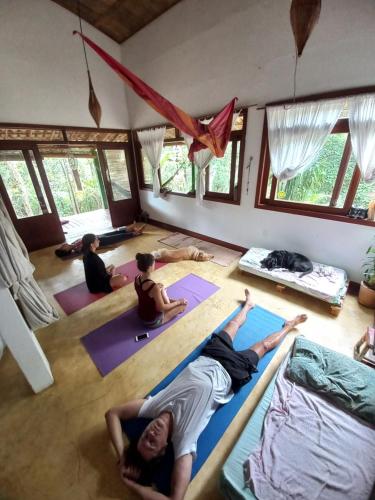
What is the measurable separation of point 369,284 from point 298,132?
1.97 metres

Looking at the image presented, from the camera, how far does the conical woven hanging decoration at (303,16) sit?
108 centimetres

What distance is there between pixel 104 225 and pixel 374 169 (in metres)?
5.24

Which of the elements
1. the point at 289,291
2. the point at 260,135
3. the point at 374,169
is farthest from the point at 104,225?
the point at 374,169

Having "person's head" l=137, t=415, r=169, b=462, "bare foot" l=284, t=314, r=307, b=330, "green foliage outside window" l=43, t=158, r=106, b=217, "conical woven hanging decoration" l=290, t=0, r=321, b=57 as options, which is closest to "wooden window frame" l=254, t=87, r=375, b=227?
"bare foot" l=284, t=314, r=307, b=330

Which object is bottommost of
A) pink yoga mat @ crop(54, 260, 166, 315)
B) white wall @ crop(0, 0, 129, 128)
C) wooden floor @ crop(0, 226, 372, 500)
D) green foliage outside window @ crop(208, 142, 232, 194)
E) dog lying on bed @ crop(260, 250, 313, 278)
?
wooden floor @ crop(0, 226, 372, 500)

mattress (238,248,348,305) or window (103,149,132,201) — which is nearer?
mattress (238,248,348,305)

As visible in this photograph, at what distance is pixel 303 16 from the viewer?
1108 mm

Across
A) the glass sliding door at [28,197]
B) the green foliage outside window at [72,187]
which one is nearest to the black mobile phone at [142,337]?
the glass sliding door at [28,197]

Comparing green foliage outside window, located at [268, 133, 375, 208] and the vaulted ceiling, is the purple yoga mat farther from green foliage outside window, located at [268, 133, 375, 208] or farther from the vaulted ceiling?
the vaulted ceiling

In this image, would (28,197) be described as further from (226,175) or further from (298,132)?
(298,132)

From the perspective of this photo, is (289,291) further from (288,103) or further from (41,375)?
(41,375)

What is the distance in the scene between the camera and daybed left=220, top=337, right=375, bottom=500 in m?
1.02

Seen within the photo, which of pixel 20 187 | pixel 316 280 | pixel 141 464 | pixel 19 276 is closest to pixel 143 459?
pixel 141 464

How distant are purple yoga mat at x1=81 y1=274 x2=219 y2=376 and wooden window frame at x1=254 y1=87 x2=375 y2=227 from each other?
1621mm
